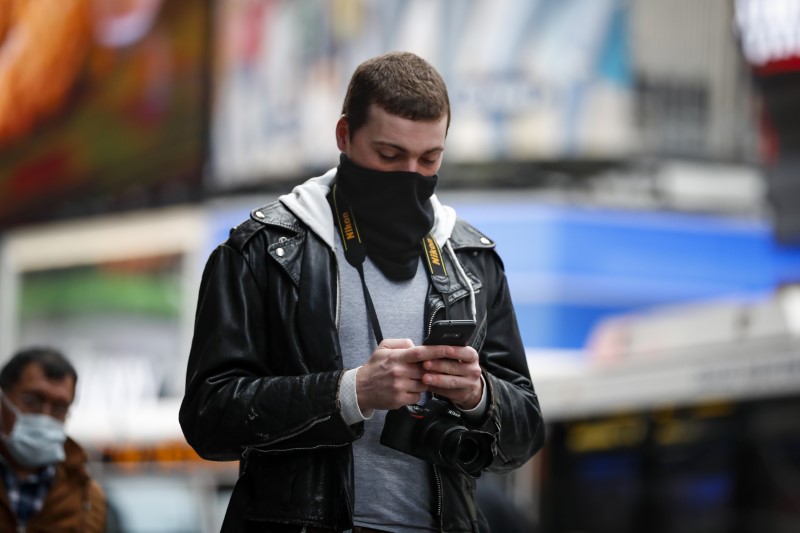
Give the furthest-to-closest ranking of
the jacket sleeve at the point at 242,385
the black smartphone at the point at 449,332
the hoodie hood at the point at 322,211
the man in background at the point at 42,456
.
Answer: the man in background at the point at 42,456, the hoodie hood at the point at 322,211, the jacket sleeve at the point at 242,385, the black smartphone at the point at 449,332

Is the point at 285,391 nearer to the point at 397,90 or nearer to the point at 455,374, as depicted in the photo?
the point at 455,374

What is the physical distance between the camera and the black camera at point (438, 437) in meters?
3.11

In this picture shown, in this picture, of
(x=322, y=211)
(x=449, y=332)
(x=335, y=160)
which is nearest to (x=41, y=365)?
(x=322, y=211)

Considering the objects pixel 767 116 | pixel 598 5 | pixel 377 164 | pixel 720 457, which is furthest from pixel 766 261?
pixel 377 164

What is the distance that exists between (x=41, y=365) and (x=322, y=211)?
2765mm

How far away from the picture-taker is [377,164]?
10.8ft

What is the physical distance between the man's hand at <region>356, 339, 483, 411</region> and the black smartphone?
0.6 inches

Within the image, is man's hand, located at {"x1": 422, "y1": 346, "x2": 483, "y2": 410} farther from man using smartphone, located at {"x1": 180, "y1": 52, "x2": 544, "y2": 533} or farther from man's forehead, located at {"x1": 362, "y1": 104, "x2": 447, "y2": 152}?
man's forehead, located at {"x1": 362, "y1": 104, "x2": 447, "y2": 152}

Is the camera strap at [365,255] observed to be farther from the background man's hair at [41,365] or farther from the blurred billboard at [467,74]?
the blurred billboard at [467,74]

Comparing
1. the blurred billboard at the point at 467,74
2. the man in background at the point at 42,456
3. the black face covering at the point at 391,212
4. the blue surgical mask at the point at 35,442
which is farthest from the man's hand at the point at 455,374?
the blurred billboard at the point at 467,74

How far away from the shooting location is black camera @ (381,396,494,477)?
3109 mm

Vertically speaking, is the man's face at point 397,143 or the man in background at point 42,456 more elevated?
the man's face at point 397,143

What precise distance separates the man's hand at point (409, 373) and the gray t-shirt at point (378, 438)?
0.70ft

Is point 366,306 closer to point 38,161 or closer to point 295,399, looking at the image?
point 295,399
